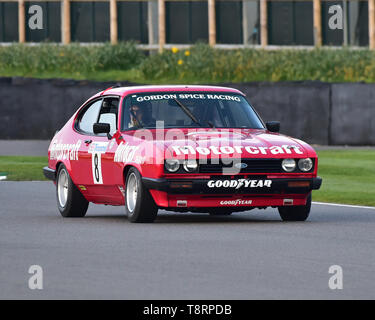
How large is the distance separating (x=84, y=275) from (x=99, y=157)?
5.21 m

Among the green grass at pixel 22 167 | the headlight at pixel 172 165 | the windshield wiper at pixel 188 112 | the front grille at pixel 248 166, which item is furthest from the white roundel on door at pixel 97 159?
the green grass at pixel 22 167

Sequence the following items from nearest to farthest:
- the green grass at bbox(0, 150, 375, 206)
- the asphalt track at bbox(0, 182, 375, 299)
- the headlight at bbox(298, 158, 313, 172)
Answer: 1. the asphalt track at bbox(0, 182, 375, 299)
2. the headlight at bbox(298, 158, 313, 172)
3. the green grass at bbox(0, 150, 375, 206)

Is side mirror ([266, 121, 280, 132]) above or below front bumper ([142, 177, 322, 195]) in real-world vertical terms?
above

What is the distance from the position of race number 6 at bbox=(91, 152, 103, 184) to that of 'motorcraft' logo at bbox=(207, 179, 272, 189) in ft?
5.93

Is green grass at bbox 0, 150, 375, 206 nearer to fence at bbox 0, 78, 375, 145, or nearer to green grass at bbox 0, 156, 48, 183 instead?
green grass at bbox 0, 156, 48, 183

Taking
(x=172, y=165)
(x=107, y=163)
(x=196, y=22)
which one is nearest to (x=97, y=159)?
(x=107, y=163)

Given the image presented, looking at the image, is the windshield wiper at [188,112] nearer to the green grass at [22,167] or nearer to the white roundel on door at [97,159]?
the white roundel on door at [97,159]

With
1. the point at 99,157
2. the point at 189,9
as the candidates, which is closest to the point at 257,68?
the point at 189,9

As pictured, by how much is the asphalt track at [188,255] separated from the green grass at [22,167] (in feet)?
22.9

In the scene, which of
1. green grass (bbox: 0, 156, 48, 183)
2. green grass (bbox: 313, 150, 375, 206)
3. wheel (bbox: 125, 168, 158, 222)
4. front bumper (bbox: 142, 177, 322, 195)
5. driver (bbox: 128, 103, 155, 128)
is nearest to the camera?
front bumper (bbox: 142, 177, 322, 195)

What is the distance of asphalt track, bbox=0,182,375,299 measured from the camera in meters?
9.03

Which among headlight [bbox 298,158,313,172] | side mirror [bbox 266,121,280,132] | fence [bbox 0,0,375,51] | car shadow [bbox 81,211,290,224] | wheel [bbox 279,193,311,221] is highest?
fence [bbox 0,0,375,51]

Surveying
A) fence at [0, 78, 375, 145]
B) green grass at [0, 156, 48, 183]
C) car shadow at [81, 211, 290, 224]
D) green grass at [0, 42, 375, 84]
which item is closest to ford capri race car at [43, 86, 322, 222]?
car shadow at [81, 211, 290, 224]
